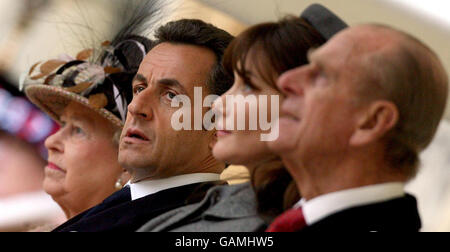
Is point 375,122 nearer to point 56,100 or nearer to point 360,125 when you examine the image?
point 360,125

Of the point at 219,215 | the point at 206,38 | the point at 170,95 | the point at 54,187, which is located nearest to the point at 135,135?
the point at 170,95

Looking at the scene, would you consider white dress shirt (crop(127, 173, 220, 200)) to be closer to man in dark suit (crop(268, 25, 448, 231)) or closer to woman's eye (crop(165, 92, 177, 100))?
woman's eye (crop(165, 92, 177, 100))

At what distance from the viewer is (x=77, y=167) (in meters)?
2.13

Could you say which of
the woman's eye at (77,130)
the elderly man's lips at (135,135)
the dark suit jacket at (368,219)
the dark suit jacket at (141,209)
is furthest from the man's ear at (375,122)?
the woman's eye at (77,130)

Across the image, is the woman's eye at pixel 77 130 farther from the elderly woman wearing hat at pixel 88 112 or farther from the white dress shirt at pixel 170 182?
the white dress shirt at pixel 170 182

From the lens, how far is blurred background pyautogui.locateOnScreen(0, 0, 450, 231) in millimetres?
1790

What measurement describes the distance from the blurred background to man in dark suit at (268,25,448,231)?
208 millimetres

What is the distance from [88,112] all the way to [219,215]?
35.3 inches

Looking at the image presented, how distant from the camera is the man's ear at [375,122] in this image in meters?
1.15

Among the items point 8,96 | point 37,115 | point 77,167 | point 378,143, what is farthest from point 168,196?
point 8,96

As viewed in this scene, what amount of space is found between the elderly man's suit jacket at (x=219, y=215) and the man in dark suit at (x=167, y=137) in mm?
138

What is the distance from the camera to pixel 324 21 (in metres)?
1.38

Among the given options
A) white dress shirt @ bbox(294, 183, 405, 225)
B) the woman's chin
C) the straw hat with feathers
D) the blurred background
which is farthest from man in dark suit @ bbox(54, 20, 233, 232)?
white dress shirt @ bbox(294, 183, 405, 225)
